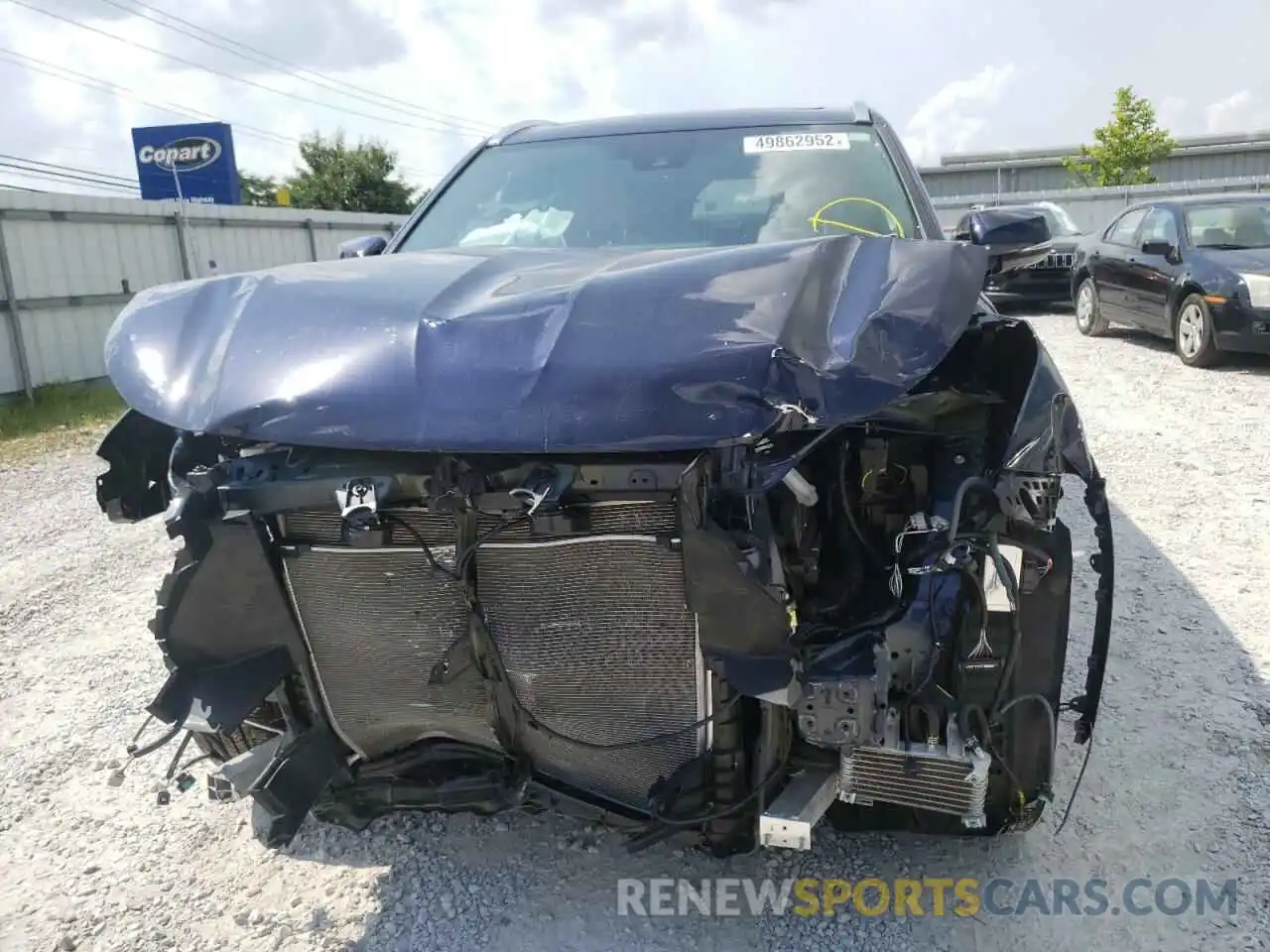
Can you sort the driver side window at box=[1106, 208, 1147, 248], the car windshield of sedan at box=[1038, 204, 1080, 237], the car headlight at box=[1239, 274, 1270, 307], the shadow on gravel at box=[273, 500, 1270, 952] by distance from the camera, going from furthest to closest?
the car windshield of sedan at box=[1038, 204, 1080, 237] → the driver side window at box=[1106, 208, 1147, 248] → the car headlight at box=[1239, 274, 1270, 307] → the shadow on gravel at box=[273, 500, 1270, 952]

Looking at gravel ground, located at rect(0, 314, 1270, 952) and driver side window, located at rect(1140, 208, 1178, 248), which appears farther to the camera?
driver side window, located at rect(1140, 208, 1178, 248)

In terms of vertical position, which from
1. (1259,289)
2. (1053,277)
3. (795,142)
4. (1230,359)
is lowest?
(1230,359)

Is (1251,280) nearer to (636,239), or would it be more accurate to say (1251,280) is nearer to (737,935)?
(636,239)

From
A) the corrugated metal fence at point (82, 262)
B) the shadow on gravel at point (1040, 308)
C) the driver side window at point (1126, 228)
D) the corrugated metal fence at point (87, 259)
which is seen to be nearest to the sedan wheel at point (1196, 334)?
the driver side window at point (1126, 228)

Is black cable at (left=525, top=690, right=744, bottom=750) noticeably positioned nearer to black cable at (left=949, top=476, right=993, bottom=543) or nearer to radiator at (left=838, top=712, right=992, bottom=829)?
radiator at (left=838, top=712, right=992, bottom=829)

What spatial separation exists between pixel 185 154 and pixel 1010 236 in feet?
93.7

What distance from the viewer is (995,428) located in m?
2.19

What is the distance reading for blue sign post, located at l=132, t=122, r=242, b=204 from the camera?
2670 centimetres

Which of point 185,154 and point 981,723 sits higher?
point 185,154

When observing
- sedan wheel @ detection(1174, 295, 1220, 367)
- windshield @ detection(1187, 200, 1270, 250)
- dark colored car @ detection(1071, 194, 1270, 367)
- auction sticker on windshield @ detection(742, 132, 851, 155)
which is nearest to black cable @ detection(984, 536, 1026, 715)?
auction sticker on windshield @ detection(742, 132, 851, 155)

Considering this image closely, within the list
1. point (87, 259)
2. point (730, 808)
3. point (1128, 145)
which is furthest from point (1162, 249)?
point (1128, 145)

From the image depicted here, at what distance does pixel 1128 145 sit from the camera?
30.2 m

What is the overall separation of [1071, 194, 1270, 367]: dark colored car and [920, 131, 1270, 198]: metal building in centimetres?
2503

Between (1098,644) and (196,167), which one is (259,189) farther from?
(1098,644)
